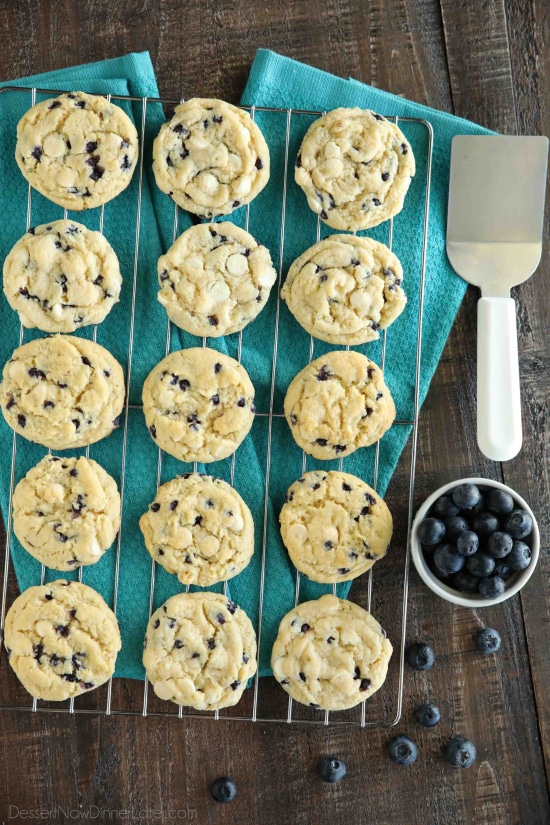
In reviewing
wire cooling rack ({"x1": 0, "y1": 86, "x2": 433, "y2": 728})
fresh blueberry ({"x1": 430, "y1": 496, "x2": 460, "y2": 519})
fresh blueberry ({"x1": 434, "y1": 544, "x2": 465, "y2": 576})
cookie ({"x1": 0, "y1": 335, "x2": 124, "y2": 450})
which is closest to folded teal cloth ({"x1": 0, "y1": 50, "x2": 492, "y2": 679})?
wire cooling rack ({"x1": 0, "y1": 86, "x2": 433, "y2": 728})

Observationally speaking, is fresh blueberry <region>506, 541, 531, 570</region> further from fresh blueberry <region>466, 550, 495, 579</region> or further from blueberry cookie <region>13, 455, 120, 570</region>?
blueberry cookie <region>13, 455, 120, 570</region>

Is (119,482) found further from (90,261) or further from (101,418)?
(90,261)

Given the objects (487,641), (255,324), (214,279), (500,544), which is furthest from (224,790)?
(214,279)

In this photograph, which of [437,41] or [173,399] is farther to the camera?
[437,41]

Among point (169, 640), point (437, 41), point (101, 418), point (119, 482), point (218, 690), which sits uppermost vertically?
point (437, 41)

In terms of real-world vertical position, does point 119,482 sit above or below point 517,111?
below

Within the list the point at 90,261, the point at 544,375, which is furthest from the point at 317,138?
the point at 544,375

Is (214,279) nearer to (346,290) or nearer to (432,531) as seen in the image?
(346,290)
